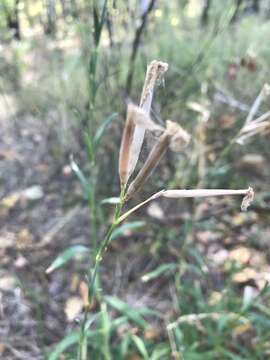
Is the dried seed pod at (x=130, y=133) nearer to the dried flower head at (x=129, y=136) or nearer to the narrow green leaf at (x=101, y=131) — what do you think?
the dried flower head at (x=129, y=136)

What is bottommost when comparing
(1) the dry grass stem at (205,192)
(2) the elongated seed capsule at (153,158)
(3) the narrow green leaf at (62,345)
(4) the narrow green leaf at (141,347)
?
(4) the narrow green leaf at (141,347)

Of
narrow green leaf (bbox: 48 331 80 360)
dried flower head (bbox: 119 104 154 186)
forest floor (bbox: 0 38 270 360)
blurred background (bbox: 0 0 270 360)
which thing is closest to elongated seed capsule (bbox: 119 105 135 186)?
dried flower head (bbox: 119 104 154 186)

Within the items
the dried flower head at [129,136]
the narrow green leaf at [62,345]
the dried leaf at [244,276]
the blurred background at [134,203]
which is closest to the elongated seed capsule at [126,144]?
the dried flower head at [129,136]

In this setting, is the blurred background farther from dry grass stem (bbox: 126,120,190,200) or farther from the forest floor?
dry grass stem (bbox: 126,120,190,200)

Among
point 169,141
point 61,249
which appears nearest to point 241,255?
point 61,249

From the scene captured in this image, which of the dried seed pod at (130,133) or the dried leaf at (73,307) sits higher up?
the dried seed pod at (130,133)

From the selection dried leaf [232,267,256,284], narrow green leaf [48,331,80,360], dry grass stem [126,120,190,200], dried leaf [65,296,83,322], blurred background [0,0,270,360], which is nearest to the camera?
dry grass stem [126,120,190,200]

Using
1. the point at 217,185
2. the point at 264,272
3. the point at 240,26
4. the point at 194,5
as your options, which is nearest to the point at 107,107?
the point at 217,185

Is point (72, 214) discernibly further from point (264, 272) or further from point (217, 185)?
point (264, 272)
